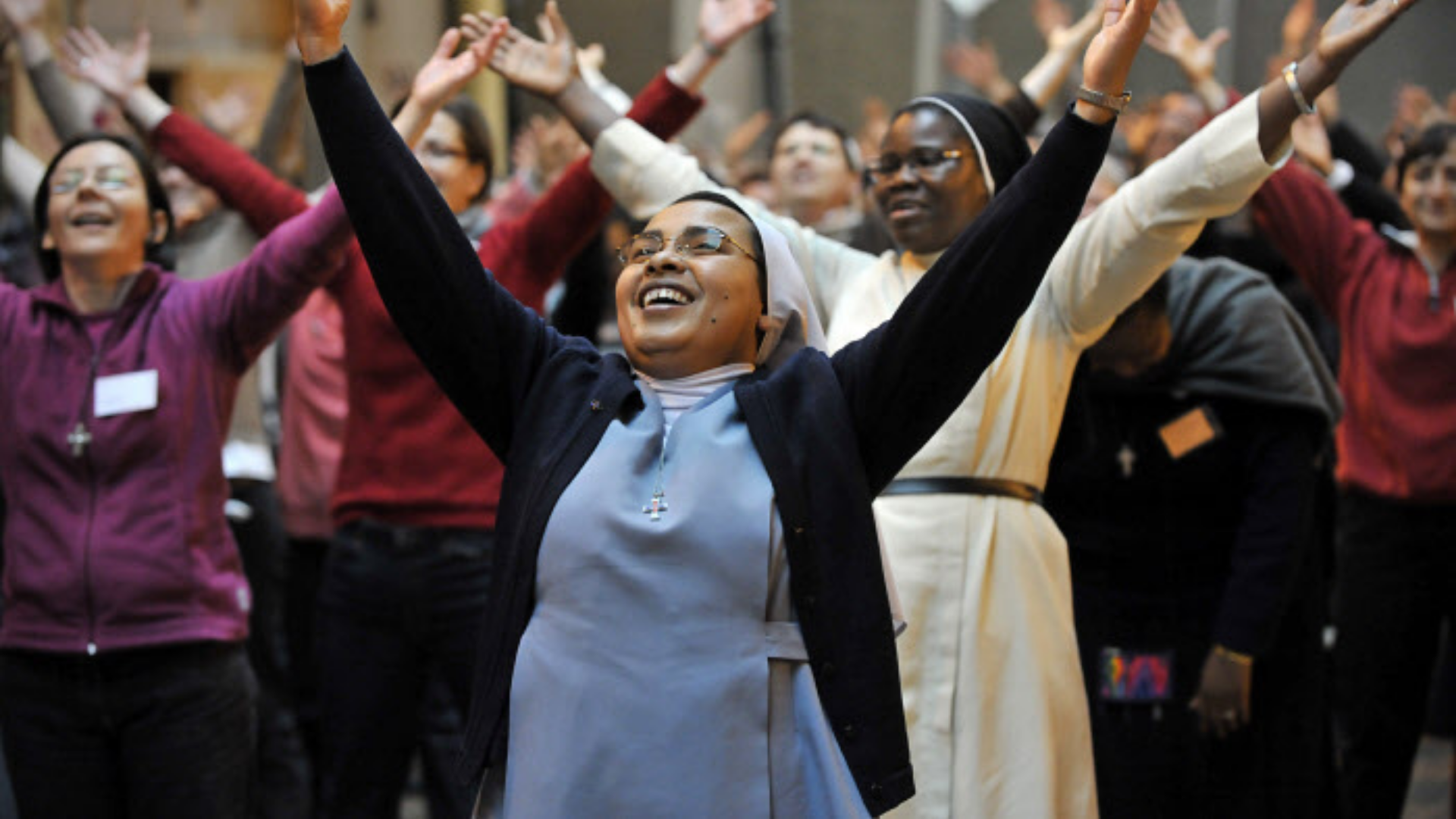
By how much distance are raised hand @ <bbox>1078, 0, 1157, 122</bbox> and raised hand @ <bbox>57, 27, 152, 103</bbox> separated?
113 inches

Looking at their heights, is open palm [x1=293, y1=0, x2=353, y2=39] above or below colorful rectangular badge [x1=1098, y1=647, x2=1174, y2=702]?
above

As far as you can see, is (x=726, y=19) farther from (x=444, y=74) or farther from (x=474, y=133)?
(x=444, y=74)

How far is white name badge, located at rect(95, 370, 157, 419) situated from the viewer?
3826 mm

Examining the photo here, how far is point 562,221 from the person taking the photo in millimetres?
4445

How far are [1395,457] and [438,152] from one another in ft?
9.07

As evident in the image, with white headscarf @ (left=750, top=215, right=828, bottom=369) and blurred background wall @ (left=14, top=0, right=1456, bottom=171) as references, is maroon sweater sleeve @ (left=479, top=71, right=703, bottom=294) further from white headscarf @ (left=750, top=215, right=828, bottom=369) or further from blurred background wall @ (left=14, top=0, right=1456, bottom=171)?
blurred background wall @ (left=14, top=0, right=1456, bottom=171)

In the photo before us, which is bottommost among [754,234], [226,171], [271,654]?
[271,654]

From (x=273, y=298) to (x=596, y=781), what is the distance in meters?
1.80

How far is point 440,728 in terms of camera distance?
4.65m

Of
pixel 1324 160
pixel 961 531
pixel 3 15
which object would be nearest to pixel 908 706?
pixel 961 531

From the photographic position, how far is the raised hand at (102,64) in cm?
468

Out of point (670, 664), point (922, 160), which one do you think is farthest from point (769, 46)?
point (670, 664)

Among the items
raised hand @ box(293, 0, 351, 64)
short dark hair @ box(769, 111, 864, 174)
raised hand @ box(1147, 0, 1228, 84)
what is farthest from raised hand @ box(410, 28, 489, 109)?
short dark hair @ box(769, 111, 864, 174)

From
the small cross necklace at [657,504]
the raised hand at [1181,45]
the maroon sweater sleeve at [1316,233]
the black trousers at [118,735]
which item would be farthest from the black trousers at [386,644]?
the maroon sweater sleeve at [1316,233]
